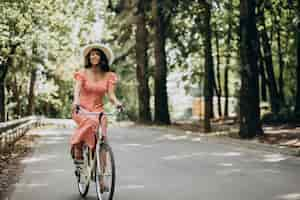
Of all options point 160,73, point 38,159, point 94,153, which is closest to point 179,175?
point 94,153

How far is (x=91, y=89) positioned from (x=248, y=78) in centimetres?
1204

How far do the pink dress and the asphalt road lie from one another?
94cm

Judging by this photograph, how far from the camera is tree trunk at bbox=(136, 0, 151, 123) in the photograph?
34438 mm

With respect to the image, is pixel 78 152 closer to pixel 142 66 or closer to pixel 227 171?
pixel 227 171

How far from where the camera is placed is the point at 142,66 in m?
35.4

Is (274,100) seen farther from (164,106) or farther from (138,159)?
(138,159)

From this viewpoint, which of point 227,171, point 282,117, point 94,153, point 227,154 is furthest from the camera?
point 282,117

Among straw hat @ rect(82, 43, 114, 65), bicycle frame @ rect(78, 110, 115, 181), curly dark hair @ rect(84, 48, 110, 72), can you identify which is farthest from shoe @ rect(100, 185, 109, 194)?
straw hat @ rect(82, 43, 114, 65)

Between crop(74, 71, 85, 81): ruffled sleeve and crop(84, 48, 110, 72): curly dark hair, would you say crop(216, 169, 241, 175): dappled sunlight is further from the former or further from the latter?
crop(74, 71, 85, 81): ruffled sleeve

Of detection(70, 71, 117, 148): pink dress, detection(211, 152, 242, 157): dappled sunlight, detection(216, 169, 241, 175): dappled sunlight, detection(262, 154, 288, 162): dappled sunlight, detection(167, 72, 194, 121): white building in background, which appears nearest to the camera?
detection(70, 71, 117, 148): pink dress

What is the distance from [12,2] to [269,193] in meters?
16.5

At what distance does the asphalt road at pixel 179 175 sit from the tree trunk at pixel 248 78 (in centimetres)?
324

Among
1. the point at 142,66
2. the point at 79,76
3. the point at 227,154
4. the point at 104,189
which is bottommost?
the point at 227,154

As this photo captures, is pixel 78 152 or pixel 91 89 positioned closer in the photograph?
pixel 91 89
